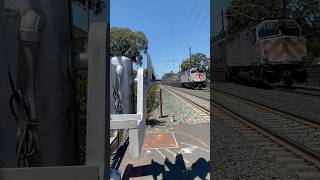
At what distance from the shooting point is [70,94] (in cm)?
150

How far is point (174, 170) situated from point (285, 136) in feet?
13.7

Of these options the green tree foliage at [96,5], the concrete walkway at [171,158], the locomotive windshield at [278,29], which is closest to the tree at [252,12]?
the locomotive windshield at [278,29]

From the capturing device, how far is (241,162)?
27.2ft

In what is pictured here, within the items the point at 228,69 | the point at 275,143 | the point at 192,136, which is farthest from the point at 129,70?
the point at 228,69

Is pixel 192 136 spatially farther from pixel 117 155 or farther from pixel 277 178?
pixel 277 178

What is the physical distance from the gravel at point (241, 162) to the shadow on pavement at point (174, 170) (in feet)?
0.77

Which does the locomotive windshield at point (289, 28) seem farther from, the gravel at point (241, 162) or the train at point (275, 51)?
the gravel at point (241, 162)

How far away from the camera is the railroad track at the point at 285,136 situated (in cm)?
779

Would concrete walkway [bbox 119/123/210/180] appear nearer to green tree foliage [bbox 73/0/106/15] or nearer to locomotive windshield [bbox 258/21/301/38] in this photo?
green tree foliage [bbox 73/0/106/15]

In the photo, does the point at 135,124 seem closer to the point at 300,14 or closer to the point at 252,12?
the point at 300,14

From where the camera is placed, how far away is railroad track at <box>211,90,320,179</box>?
7.79 m

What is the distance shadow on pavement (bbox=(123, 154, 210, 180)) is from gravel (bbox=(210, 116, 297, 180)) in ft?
0.77

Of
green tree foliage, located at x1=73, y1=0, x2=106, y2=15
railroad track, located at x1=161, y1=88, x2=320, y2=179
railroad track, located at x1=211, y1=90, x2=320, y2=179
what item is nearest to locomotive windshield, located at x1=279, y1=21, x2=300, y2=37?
railroad track, located at x1=211, y1=90, x2=320, y2=179

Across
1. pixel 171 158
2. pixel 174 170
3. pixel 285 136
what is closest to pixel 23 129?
pixel 174 170
